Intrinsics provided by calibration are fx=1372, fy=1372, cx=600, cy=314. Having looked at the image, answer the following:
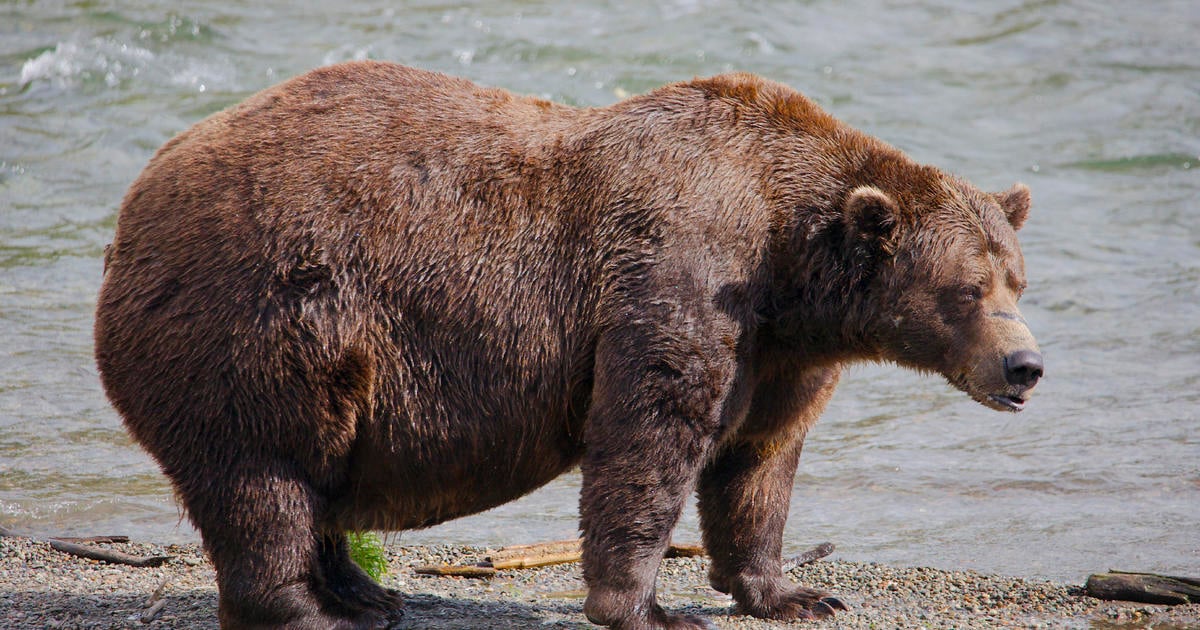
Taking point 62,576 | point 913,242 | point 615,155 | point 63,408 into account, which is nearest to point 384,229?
point 615,155

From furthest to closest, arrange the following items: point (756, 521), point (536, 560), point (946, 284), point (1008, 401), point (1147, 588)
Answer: point (536, 560), point (1147, 588), point (756, 521), point (946, 284), point (1008, 401)

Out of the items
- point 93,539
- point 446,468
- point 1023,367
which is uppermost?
point 1023,367

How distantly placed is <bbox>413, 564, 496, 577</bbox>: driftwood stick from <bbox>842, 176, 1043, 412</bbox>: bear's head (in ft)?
8.40

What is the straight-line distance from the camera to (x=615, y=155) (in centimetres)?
619

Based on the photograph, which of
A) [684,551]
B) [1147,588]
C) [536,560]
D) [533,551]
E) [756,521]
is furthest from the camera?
[684,551]

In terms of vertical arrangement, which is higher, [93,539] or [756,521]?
[756,521]

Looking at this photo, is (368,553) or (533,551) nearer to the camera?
(368,553)

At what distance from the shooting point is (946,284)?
605cm

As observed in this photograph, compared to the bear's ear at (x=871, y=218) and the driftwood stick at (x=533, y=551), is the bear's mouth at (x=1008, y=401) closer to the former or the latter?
the bear's ear at (x=871, y=218)

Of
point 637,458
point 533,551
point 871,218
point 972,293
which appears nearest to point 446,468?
point 637,458

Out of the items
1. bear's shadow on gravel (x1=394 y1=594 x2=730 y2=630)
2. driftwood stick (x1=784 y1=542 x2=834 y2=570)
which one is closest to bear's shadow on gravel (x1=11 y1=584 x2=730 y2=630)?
bear's shadow on gravel (x1=394 y1=594 x2=730 y2=630)

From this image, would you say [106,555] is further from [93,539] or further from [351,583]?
[351,583]

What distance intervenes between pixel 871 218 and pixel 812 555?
8.26 feet

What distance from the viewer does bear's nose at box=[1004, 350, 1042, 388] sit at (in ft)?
19.1
